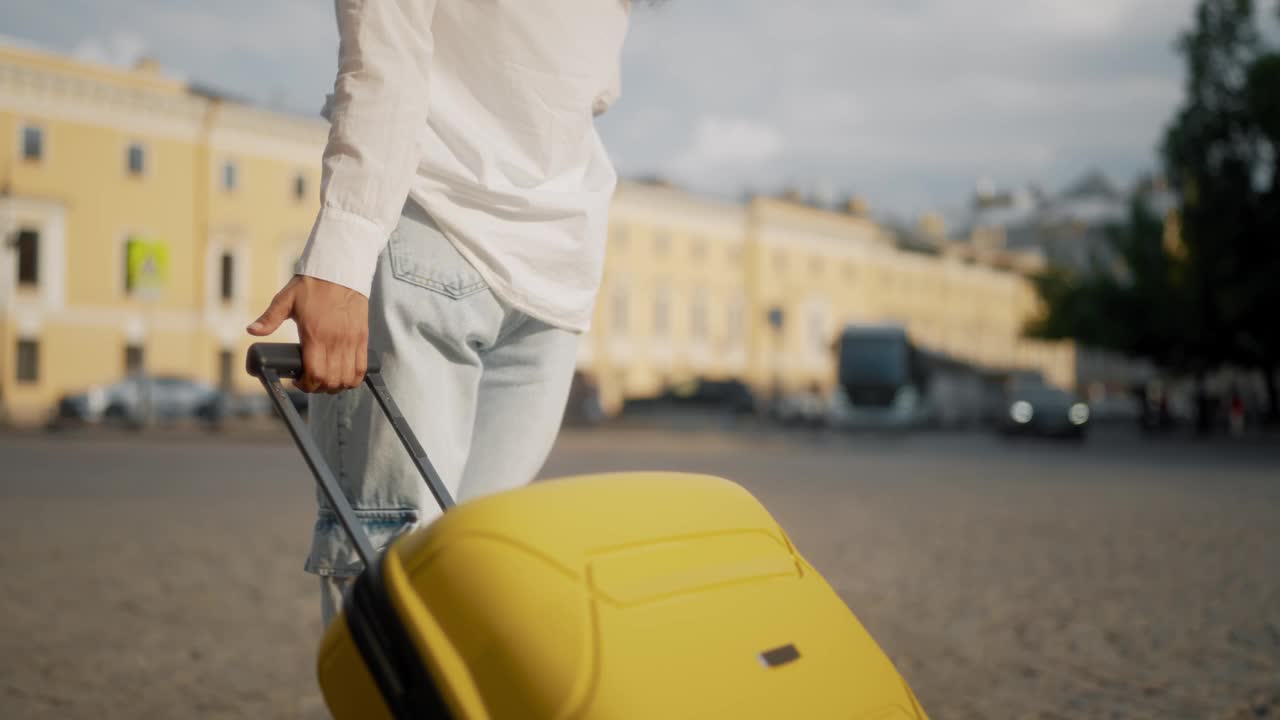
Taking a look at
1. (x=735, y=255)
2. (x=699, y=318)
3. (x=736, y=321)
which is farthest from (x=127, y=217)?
(x=736, y=321)

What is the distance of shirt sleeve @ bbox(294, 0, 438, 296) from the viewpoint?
1891 millimetres

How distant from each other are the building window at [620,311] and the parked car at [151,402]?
26.3 metres

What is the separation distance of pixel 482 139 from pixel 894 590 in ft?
15.5

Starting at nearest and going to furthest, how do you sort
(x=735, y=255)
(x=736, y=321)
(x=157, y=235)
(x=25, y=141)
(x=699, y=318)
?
(x=25, y=141) < (x=157, y=235) < (x=699, y=318) < (x=735, y=255) < (x=736, y=321)

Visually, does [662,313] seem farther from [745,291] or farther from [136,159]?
[136,159]

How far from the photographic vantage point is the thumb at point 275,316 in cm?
180

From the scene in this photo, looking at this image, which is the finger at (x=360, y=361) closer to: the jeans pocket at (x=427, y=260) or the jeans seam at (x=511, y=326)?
the jeans pocket at (x=427, y=260)

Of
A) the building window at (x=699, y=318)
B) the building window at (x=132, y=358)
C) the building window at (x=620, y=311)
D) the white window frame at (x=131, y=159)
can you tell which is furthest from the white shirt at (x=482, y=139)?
the building window at (x=699, y=318)

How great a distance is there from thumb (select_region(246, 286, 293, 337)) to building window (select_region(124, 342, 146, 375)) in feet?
149

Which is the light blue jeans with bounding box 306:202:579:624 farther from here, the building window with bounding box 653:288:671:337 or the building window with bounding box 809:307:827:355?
the building window with bounding box 809:307:827:355

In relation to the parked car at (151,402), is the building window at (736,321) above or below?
above

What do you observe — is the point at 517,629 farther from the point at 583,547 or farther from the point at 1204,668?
the point at 1204,668

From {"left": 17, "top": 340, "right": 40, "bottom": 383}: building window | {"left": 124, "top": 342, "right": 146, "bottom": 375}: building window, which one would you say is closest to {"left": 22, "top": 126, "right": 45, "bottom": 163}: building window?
{"left": 17, "top": 340, "right": 40, "bottom": 383}: building window

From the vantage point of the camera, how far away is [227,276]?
4762 centimetres
